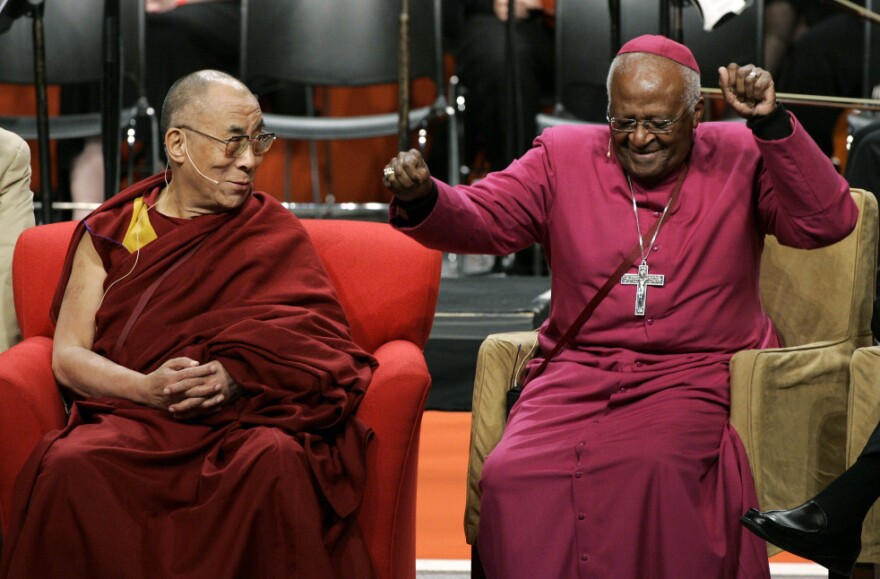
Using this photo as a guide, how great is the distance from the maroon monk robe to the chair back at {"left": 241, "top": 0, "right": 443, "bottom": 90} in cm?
267

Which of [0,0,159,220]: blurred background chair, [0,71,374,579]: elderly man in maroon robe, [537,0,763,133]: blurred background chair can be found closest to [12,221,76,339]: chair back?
[0,71,374,579]: elderly man in maroon robe

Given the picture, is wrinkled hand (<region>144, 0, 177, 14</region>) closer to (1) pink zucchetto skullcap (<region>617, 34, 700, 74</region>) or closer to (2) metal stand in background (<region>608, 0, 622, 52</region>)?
(2) metal stand in background (<region>608, 0, 622, 52</region>)

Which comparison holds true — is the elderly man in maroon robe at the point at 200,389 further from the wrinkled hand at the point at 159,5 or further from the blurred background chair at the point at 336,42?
the wrinkled hand at the point at 159,5

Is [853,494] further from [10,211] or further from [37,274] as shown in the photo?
[10,211]

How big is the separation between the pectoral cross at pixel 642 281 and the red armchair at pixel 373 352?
0.49 m

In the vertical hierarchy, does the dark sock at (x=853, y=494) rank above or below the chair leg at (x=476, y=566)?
above

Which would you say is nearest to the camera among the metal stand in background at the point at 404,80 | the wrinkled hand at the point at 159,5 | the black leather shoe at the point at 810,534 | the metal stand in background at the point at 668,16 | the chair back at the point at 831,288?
the black leather shoe at the point at 810,534

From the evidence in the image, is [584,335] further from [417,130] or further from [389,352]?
[417,130]

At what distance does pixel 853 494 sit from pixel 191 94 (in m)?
1.69

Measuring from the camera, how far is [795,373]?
111 inches

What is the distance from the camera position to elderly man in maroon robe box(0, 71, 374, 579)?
2.53m

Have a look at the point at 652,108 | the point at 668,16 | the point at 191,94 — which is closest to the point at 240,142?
the point at 191,94

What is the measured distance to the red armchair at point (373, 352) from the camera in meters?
2.71

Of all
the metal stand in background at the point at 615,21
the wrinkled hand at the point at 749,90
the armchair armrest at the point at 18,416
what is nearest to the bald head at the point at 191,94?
the armchair armrest at the point at 18,416
